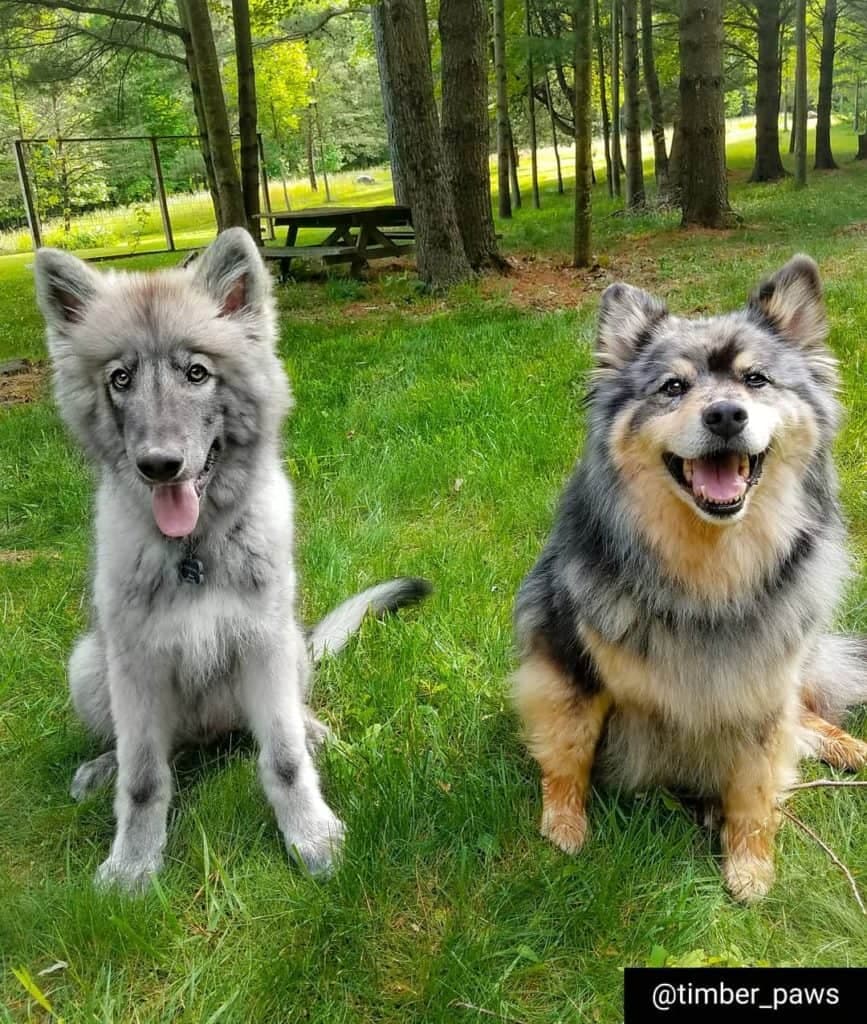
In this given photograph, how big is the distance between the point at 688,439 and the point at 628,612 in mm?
514

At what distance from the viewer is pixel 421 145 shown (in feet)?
27.6

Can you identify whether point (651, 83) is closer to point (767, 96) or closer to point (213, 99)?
point (767, 96)

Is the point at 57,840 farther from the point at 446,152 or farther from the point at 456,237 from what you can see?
the point at 446,152

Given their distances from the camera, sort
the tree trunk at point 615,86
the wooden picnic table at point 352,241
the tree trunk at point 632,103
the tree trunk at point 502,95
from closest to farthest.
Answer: the wooden picnic table at point 352,241 → the tree trunk at point 632,103 → the tree trunk at point 502,95 → the tree trunk at point 615,86

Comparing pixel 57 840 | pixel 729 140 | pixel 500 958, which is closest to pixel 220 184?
pixel 57 840

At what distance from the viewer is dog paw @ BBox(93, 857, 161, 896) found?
→ 6.98 feet

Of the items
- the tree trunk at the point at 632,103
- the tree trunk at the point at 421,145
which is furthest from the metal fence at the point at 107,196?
the tree trunk at the point at 632,103

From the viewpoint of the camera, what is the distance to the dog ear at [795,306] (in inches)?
87.2

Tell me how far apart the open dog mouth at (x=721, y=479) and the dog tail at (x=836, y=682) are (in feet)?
3.20

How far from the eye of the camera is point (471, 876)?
2.13 meters

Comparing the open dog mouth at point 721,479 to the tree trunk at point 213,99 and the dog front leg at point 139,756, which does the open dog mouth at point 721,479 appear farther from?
the tree trunk at point 213,99

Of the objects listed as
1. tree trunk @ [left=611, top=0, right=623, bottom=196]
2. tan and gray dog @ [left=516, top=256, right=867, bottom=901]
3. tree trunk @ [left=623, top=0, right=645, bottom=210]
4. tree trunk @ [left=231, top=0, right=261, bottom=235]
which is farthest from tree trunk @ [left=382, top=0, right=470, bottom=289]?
tree trunk @ [left=611, top=0, right=623, bottom=196]

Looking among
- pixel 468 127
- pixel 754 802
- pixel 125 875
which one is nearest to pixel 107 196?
pixel 468 127

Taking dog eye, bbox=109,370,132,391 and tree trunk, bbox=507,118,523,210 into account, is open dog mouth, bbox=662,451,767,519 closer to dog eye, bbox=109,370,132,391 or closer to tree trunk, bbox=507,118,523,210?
dog eye, bbox=109,370,132,391
